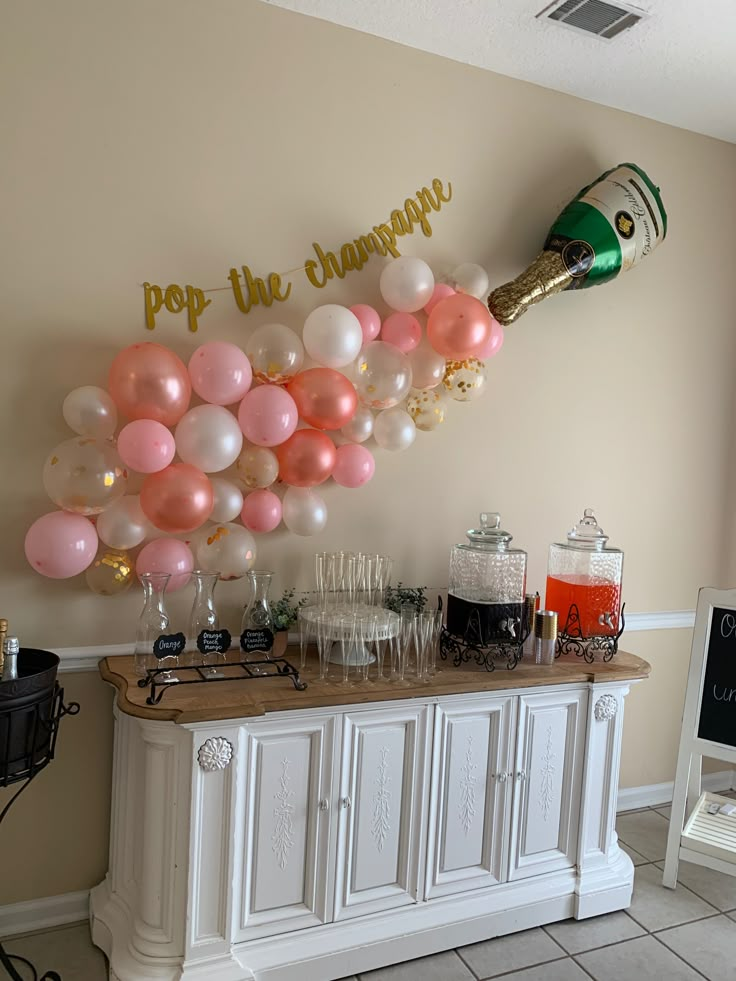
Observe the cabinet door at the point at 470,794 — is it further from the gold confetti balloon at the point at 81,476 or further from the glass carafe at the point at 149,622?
the gold confetti balloon at the point at 81,476

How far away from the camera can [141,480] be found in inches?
91.0

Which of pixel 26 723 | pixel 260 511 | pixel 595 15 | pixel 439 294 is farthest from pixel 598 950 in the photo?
pixel 595 15

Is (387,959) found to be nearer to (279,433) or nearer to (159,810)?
(159,810)

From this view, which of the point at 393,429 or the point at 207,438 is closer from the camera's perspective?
the point at 207,438

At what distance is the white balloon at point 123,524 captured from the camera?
7.08ft

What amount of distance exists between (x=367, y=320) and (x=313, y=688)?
1.13 metres

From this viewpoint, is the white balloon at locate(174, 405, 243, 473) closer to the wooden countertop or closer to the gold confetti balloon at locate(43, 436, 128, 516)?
the gold confetti balloon at locate(43, 436, 128, 516)

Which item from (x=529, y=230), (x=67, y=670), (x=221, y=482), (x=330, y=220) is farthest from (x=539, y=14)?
(x=67, y=670)

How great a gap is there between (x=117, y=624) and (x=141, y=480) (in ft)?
1.40

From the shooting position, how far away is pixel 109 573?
7.22 feet

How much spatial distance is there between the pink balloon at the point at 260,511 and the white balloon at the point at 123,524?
0.97ft

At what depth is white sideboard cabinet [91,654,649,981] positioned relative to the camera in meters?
1.98

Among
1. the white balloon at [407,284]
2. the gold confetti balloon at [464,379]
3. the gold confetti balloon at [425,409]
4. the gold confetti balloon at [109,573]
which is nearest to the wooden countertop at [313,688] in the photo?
the gold confetti balloon at [109,573]

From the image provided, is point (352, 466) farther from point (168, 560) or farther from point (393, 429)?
point (168, 560)
